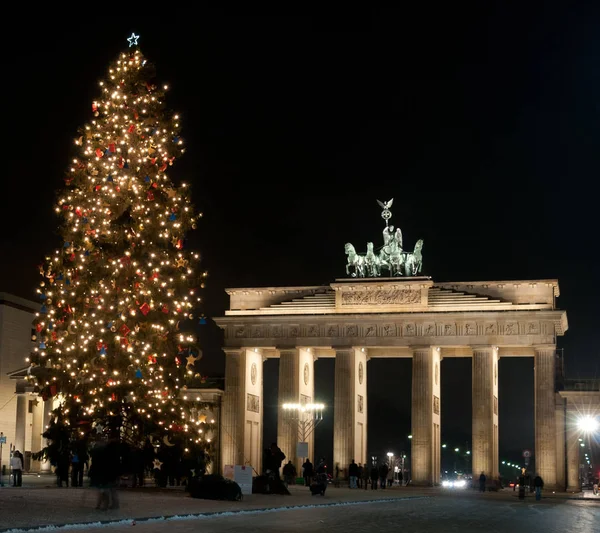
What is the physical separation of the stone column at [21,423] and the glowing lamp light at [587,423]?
40770 millimetres

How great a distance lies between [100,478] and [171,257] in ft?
37.1

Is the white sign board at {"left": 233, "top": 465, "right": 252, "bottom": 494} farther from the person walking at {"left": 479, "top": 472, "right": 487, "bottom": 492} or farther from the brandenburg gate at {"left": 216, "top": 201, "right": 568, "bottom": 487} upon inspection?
the brandenburg gate at {"left": 216, "top": 201, "right": 568, "bottom": 487}

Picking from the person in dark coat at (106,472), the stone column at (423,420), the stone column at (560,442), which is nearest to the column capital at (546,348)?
the stone column at (560,442)

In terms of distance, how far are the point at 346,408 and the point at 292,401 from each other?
13.3 feet

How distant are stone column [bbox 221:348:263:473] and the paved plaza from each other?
39520 millimetres

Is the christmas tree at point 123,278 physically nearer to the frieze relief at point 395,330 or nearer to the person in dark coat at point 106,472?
the person in dark coat at point 106,472

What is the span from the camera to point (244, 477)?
4272 cm

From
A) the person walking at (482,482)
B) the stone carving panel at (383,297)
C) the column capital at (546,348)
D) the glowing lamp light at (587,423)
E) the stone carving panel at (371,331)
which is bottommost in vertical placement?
the person walking at (482,482)

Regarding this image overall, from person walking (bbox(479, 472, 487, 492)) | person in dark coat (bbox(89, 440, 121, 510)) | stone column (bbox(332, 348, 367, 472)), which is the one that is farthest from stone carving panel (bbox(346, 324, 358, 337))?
person in dark coat (bbox(89, 440, 121, 510))

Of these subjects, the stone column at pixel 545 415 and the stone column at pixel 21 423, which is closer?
the stone column at pixel 545 415

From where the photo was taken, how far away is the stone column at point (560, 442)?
245 feet

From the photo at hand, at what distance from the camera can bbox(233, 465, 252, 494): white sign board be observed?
42562 millimetres

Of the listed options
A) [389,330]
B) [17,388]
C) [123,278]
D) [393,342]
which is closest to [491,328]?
[393,342]

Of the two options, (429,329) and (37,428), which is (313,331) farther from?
(37,428)
